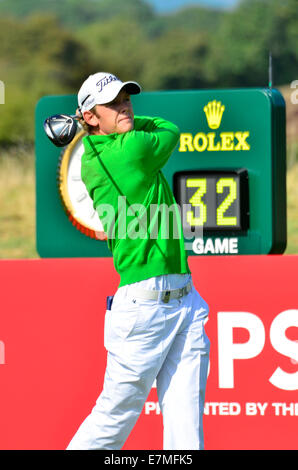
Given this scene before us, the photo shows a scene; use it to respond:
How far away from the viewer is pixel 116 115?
12.8ft

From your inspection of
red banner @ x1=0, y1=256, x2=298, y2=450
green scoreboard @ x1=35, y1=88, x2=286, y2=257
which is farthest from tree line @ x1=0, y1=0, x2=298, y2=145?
red banner @ x1=0, y1=256, x2=298, y2=450

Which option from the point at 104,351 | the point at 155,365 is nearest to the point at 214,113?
the point at 104,351

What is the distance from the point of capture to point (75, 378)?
4973mm

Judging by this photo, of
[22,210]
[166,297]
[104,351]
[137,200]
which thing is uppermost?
[22,210]

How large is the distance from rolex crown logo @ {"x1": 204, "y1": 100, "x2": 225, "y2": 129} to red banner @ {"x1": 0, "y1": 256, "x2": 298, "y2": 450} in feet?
2.97

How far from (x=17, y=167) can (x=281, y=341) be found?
9209 millimetres

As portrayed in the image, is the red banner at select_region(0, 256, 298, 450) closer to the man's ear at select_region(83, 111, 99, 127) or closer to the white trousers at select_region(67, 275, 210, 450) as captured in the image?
the white trousers at select_region(67, 275, 210, 450)

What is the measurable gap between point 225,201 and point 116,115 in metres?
1.62

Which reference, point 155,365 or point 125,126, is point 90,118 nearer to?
point 125,126

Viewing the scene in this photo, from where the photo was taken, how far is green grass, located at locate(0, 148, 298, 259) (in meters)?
9.86

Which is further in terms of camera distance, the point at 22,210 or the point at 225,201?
the point at 22,210

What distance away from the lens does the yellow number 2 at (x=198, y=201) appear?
5422 millimetres

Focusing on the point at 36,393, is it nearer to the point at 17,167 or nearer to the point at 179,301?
the point at 179,301

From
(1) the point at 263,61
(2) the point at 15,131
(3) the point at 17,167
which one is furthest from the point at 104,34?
(3) the point at 17,167
